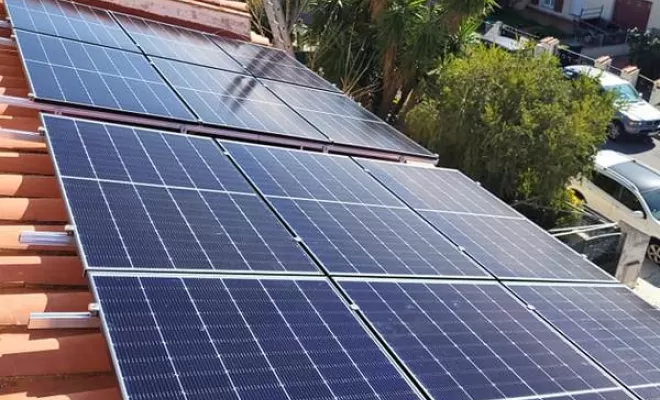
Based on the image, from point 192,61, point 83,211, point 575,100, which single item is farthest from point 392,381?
point 575,100

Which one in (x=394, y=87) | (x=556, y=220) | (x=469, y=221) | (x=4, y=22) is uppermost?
(x=4, y=22)

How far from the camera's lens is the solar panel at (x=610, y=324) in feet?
22.5

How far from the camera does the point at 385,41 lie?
2362cm

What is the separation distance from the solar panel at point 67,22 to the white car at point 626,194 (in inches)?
508

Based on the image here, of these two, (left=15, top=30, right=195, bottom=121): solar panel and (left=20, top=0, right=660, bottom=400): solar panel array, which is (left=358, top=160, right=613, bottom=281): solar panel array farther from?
(left=15, top=30, right=195, bottom=121): solar panel

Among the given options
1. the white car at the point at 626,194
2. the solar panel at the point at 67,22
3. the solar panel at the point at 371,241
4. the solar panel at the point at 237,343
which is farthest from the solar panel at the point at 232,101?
the white car at the point at 626,194

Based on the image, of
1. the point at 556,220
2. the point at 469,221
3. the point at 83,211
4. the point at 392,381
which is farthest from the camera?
the point at 556,220

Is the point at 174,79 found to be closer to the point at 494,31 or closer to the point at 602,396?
the point at 602,396

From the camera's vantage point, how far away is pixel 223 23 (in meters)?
15.5

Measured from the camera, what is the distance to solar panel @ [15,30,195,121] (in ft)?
29.7

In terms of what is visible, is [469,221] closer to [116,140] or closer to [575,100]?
[116,140]

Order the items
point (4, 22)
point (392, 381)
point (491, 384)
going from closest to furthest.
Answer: point (392, 381), point (491, 384), point (4, 22)

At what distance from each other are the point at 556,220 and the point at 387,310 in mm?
13793

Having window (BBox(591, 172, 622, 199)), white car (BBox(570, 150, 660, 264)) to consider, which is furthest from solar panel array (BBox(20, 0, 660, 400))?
window (BBox(591, 172, 622, 199))
